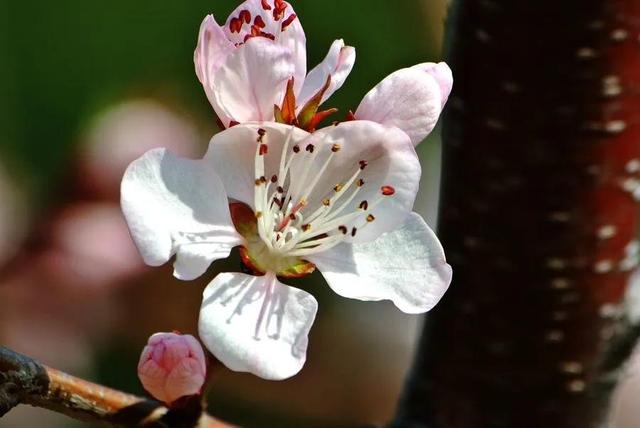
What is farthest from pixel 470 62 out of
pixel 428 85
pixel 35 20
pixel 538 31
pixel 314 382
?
pixel 35 20

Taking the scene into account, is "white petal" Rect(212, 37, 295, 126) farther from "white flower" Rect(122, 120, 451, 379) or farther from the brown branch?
the brown branch

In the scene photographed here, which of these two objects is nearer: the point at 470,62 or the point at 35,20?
the point at 470,62

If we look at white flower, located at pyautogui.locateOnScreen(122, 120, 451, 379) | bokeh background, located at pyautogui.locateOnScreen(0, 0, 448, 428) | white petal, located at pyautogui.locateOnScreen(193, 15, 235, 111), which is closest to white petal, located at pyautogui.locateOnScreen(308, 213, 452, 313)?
white flower, located at pyautogui.locateOnScreen(122, 120, 451, 379)

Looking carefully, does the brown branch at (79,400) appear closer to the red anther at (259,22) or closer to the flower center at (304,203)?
the flower center at (304,203)

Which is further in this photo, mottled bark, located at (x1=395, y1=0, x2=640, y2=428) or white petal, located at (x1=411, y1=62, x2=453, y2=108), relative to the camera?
mottled bark, located at (x1=395, y1=0, x2=640, y2=428)

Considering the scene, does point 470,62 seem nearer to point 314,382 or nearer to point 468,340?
point 468,340

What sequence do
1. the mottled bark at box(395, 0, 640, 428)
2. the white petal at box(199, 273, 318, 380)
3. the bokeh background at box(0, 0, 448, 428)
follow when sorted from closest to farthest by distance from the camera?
the white petal at box(199, 273, 318, 380) → the mottled bark at box(395, 0, 640, 428) → the bokeh background at box(0, 0, 448, 428)

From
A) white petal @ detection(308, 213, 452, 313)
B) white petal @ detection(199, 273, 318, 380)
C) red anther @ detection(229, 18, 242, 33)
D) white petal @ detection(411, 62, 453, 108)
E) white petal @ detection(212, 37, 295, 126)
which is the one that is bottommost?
white petal @ detection(199, 273, 318, 380)
